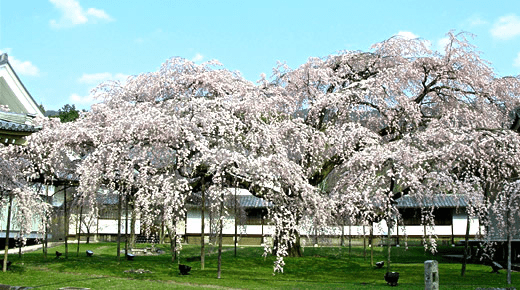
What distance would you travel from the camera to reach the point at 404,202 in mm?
36656

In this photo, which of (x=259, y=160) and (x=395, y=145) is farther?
(x=395, y=145)

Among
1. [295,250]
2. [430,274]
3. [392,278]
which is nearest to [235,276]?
[392,278]

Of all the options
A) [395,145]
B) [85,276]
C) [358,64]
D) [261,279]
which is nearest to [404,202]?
[358,64]

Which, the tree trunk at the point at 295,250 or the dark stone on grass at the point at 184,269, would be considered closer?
the dark stone on grass at the point at 184,269

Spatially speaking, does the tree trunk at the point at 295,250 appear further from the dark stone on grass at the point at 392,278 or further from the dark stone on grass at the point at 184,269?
the dark stone on grass at the point at 392,278

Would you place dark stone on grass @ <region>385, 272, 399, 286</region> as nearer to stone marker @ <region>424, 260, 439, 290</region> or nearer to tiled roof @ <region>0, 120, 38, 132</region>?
stone marker @ <region>424, 260, 439, 290</region>

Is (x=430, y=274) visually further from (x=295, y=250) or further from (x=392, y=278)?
(x=295, y=250)

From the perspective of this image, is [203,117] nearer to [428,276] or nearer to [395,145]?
[395,145]

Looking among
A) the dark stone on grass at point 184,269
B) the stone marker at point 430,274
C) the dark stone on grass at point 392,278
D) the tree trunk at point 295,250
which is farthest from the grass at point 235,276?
the stone marker at point 430,274

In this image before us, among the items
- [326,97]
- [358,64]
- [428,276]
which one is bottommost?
[428,276]

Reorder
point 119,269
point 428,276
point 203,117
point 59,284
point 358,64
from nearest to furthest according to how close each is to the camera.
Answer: point 428,276, point 59,284, point 203,117, point 119,269, point 358,64

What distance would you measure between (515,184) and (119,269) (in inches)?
552

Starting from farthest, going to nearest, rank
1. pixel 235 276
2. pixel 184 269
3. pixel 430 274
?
pixel 235 276 → pixel 184 269 → pixel 430 274

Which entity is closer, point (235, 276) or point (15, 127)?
point (15, 127)
